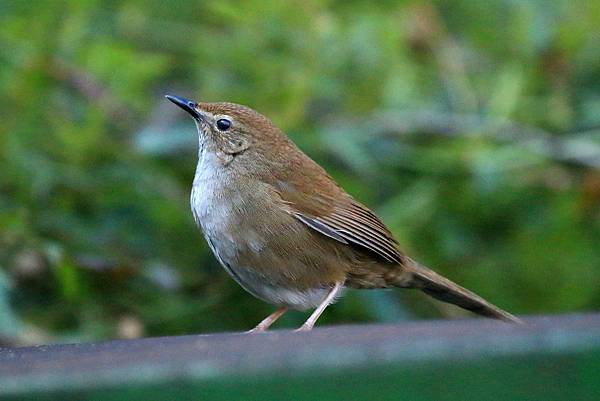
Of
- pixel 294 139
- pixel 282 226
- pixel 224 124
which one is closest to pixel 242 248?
pixel 282 226

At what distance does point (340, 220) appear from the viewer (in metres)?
5.19

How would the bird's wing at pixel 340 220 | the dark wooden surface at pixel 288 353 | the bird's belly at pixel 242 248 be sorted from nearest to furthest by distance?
1. the dark wooden surface at pixel 288 353
2. the bird's belly at pixel 242 248
3. the bird's wing at pixel 340 220

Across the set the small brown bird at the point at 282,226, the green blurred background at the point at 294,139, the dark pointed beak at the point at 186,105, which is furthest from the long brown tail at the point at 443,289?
the dark pointed beak at the point at 186,105

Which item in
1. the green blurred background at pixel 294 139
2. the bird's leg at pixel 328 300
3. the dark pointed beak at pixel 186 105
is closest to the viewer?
the bird's leg at pixel 328 300

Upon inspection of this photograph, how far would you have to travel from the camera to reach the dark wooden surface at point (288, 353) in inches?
85.1

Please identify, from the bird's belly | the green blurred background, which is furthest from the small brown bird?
the green blurred background

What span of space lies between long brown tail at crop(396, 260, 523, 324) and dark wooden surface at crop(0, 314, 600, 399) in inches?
85.3

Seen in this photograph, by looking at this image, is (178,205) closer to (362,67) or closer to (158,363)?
(362,67)

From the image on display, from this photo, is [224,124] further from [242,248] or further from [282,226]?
[242,248]

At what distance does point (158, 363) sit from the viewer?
7.45 feet

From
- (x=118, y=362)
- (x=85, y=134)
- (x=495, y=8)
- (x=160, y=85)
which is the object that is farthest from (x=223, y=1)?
(x=118, y=362)

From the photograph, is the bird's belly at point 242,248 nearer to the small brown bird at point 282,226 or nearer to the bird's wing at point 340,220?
the small brown bird at point 282,226

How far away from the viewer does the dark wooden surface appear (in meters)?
2.16

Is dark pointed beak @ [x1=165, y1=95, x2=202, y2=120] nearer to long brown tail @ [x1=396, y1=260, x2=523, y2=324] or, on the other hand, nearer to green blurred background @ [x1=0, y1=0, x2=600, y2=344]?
green blurred background @ [x1=0, y1=0, x2=600, y2=344]
